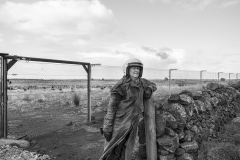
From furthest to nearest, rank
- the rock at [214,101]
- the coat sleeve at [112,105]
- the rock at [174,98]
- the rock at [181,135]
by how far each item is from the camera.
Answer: the rock at [214,101]
the rock at [174,98]
the rock at [181,135]
the coat sleeve at [112,105]

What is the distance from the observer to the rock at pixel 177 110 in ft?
13.4

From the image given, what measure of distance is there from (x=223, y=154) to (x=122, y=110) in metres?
2.40

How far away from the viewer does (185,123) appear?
4121 mm

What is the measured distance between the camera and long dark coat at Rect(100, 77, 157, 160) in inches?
119

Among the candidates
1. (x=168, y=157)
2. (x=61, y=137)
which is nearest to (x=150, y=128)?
(x=168, y=157)

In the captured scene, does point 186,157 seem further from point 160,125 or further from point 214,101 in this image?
point 214,101

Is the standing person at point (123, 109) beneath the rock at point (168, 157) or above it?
above

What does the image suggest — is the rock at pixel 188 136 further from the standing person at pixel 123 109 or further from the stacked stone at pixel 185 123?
the standing person at pixel 123 109

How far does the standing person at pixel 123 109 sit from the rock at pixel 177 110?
1.28 m

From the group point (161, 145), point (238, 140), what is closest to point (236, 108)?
point (238, 140)

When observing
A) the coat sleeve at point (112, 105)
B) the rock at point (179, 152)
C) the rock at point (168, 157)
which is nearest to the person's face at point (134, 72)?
the coat sleeve at point (112, 105)

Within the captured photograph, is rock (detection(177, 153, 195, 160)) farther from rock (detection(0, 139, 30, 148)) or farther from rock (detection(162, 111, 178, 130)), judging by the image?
rock (detection(0, 139, 30, 148))

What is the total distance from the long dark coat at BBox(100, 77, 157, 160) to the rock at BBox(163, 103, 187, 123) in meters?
1.29

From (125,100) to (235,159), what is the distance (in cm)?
260
